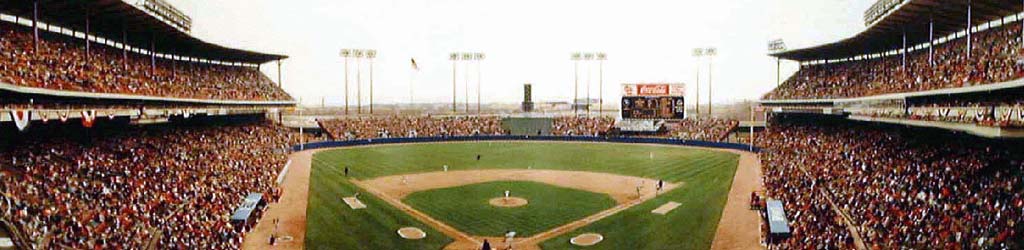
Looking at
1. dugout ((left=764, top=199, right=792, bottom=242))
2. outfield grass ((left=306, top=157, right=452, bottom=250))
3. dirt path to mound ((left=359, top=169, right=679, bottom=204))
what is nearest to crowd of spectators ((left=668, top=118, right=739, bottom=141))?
dirt path to mound ((left=359, top=169, right=679, bottom=204))

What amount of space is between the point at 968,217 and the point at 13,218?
1036 inches

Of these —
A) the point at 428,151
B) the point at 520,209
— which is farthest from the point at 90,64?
the point at 428,151

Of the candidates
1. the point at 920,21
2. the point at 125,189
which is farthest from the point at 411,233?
the point at 920,21

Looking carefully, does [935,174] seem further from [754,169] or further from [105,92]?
[105,92]

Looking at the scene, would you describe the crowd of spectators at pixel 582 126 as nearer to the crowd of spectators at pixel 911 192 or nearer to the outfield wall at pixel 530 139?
the outfield wall at pixel 530 139

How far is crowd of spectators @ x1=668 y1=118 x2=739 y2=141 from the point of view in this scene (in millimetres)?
65188

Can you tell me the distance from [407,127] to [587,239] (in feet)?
166

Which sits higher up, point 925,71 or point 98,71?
point 98,71

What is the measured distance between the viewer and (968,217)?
60.8 feet

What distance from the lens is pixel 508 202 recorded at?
3161 centimetres

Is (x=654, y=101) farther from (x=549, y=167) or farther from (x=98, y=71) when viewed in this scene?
(x=98, y=71)

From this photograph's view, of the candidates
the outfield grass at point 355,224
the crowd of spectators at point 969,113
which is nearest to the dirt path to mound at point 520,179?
the outfield grass at point 355,224

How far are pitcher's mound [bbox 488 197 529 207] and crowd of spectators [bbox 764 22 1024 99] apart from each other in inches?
714

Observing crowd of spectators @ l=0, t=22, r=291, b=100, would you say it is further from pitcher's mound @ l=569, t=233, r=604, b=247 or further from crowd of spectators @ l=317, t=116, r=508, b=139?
pitcher's mound @ l=569, t=233, r=604, b=247
